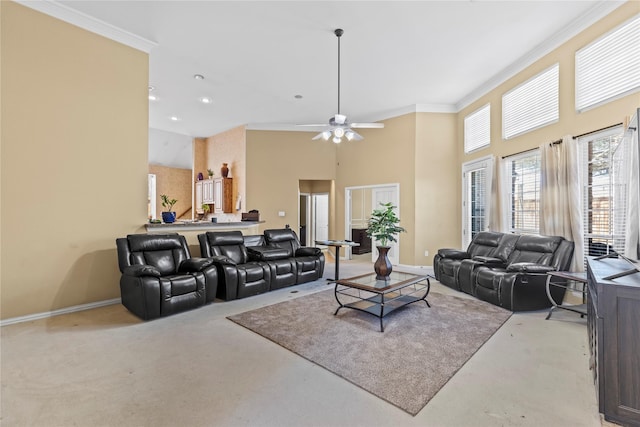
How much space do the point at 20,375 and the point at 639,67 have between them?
6297 mm

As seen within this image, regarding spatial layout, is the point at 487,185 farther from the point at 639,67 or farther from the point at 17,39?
the point at 17,39

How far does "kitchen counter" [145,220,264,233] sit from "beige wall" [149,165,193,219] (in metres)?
4.94

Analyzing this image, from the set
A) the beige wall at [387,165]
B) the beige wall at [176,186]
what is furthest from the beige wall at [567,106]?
the beige wall at [176,186]

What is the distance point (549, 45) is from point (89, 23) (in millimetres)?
6149

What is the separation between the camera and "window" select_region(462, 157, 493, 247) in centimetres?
557

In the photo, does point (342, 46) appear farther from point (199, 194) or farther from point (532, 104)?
point (199, 194)

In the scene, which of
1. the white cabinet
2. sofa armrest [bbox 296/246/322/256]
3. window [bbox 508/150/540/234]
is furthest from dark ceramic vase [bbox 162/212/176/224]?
window [bbox 508/150/540/234]

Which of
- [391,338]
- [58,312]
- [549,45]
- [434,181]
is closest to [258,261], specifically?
[58,312]

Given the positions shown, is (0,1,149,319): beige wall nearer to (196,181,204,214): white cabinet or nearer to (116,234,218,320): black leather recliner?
(116,234,218,320): black leather recliner

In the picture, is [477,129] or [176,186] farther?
[176,186]

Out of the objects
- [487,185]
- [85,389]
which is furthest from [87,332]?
[487,185]

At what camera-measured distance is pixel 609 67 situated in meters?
3.42

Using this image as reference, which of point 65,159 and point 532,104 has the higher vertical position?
point 532,104

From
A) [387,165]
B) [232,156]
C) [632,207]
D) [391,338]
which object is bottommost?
[391,338]
